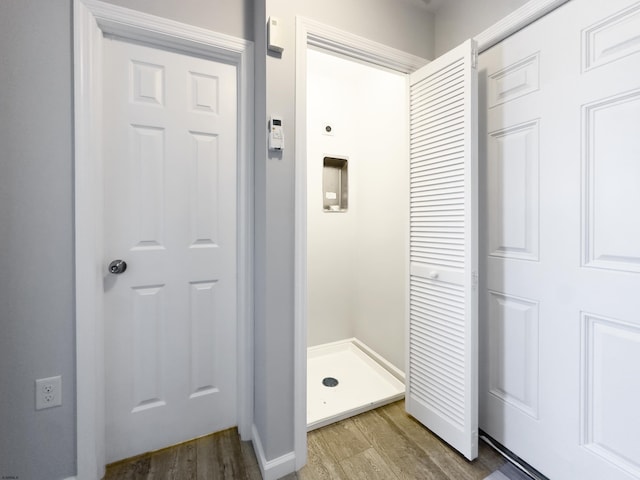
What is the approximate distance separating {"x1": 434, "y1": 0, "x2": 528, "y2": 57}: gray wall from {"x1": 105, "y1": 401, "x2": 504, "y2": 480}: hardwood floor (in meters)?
2.09

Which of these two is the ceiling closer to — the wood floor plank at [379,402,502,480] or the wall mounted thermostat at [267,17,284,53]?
the wall mounted thermostat at [267,17,284,53]

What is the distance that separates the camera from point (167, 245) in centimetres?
143

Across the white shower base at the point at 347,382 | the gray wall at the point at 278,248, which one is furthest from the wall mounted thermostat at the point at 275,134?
the white shower base at the point at 347,382

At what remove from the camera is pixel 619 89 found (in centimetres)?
101

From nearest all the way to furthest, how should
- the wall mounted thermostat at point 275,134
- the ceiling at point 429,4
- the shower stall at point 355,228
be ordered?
the wall mounted thermostat at point 275,134, the ceiling at point 429,4, the shower stall at point 355,228

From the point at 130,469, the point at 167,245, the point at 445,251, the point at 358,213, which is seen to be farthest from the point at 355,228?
the point at 130,469

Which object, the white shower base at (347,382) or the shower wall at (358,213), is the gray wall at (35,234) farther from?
the shower wall at (358,213)

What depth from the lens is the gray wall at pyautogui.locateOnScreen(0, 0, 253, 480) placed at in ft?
3.60

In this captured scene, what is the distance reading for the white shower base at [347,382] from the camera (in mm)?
1743

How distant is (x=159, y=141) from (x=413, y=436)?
1978mm

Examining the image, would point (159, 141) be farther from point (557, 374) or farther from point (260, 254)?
point (557, 374)

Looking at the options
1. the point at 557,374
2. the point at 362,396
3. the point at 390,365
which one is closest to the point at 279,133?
the point at 557,374

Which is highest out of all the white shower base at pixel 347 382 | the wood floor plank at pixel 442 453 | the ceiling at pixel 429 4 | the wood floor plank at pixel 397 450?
the ceiling at pixel 429 4

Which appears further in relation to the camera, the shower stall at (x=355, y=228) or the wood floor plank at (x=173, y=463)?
the shower stall at (x=355, y=228)
